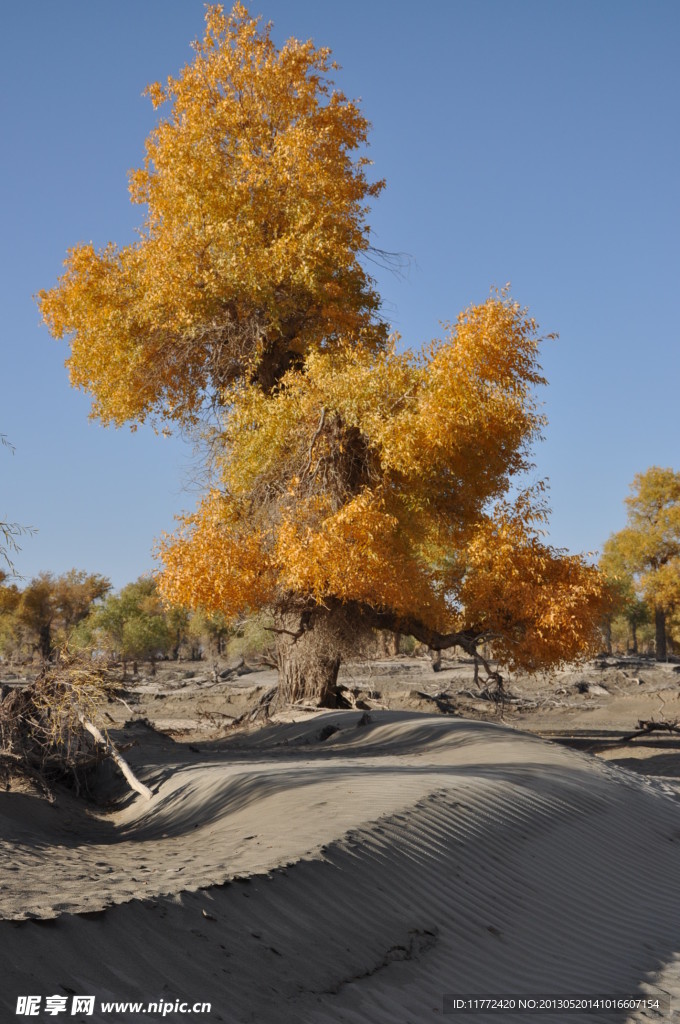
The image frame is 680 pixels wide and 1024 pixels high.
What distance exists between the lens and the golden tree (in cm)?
1669

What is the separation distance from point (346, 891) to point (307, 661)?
43.6ft

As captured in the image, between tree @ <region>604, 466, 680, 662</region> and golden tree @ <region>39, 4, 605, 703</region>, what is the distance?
25.6 meters

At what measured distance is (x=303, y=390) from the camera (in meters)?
17.8

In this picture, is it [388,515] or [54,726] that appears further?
[388,515]

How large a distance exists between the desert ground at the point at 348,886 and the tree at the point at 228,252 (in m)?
9.21

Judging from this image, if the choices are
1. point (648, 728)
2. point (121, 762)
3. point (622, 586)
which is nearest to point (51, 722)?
point (121, 762)

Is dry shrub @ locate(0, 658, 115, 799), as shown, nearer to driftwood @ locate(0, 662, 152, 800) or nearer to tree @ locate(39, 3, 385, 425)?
driftwood @ locate(0, 662, 152, 800)

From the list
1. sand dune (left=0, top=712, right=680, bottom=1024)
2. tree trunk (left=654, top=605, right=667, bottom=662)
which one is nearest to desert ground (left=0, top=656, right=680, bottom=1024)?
sand dune (left=0, top=712, right=680, bottom=1024)

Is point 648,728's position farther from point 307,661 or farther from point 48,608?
point 48,608

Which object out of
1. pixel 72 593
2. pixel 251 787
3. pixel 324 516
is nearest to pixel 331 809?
pixel 251 787

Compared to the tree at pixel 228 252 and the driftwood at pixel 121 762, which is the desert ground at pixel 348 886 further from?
the tree at pixel 228 252

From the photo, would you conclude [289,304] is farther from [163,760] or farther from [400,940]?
[400,940]

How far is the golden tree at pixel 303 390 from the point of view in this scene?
16.7 meters

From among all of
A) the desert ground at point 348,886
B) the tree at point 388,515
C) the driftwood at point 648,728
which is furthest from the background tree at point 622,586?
the desert ground at point 348,886
